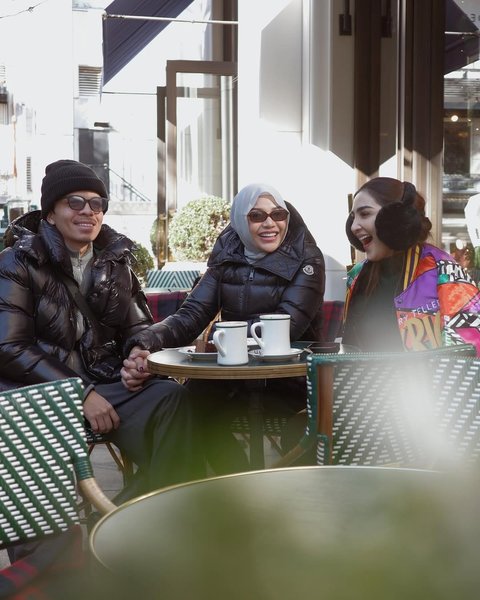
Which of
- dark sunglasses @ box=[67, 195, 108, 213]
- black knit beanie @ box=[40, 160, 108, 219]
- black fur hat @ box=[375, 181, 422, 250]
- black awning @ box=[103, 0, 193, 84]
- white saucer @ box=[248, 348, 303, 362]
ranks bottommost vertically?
white saucer @ box=[248, 348, 303, 362]

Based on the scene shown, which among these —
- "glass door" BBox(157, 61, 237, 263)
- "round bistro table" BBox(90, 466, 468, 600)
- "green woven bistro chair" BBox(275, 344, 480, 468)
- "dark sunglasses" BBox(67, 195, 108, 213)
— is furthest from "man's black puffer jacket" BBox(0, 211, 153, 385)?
"glass door" BBox(157, 61, 237, 263)

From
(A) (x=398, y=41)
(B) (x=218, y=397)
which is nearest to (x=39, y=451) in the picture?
(B) (x=218, y=397)

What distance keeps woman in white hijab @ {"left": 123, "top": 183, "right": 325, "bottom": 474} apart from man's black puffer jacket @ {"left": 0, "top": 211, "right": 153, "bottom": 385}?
20 cm

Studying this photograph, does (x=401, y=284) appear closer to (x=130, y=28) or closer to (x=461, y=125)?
(x=461, y=125)

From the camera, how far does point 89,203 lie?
10.6 ft

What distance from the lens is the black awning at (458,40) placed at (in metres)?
5.19

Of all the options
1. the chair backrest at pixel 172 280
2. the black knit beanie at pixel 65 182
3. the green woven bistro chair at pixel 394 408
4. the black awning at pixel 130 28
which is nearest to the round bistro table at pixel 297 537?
the green woven bistro chair at pixel 394 408

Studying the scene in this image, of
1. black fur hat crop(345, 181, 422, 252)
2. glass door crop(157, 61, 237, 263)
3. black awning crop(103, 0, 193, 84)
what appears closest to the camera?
black fur hat crop(345, 181, 422, 252)

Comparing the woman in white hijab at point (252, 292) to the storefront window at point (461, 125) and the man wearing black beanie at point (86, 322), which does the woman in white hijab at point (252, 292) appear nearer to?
the man wearing black beanie at point (86, 322)

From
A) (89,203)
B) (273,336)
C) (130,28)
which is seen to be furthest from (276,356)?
(130,28)

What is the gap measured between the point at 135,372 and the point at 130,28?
32.4 ft

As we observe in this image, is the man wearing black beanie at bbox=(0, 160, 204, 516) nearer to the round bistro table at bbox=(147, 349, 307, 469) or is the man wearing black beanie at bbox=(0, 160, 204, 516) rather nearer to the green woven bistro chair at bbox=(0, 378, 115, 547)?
the round bistro table at bbox=(147, 349, 307, 469)

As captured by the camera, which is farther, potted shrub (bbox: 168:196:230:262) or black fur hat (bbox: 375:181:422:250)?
potted shrub (bbox: 168:196:230:262)

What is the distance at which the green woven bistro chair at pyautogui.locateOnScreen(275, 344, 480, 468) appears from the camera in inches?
81.5
